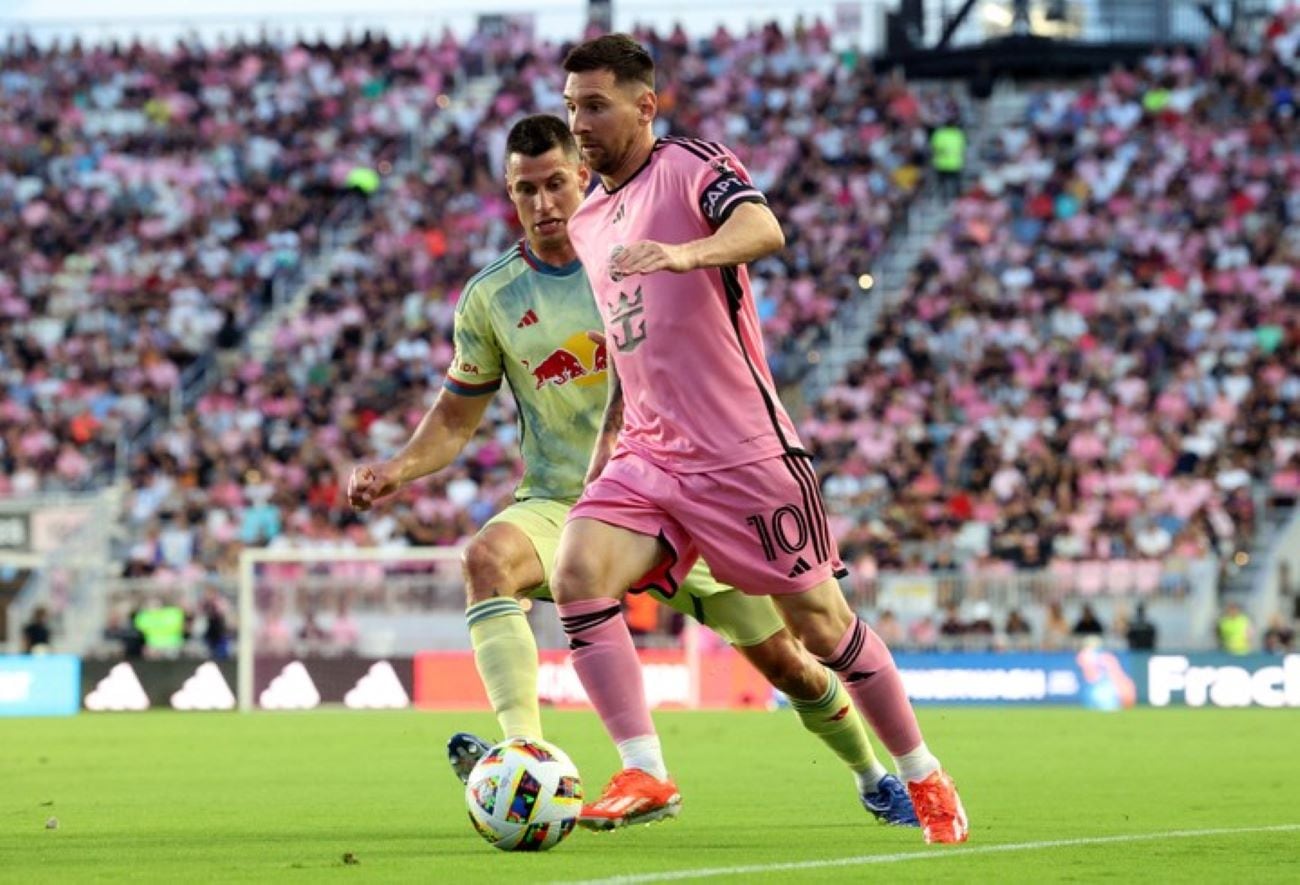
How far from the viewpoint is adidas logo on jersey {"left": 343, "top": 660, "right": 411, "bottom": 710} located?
2619 centimetres

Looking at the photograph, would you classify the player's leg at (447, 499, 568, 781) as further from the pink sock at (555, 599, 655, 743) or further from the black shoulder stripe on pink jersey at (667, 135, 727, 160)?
the black shoulder stripe on pink jersey at (667, 135, 727, 160)

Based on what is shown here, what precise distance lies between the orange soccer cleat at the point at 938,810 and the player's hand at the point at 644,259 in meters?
2.05

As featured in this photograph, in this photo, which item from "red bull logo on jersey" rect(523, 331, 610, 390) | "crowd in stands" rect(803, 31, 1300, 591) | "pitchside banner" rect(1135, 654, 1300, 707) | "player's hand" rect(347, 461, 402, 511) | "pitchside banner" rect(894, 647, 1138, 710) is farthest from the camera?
"crowd in stands" rect(803, 31, 1300, 591)

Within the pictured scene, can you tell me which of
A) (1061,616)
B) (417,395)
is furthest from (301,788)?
(417,395)

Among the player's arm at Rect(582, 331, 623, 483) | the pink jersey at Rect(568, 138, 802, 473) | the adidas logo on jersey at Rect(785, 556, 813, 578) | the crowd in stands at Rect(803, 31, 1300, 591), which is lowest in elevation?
the crowd in stands at Rect(803, 31, 1300, 591)

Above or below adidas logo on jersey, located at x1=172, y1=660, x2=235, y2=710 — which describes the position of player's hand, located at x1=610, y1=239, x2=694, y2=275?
above

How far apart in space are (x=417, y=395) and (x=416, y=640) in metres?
7.87

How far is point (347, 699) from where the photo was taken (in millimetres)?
26359

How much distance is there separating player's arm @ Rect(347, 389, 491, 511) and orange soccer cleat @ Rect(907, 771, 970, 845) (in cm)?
232

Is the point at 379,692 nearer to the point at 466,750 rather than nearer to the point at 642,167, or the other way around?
the point at 466,750

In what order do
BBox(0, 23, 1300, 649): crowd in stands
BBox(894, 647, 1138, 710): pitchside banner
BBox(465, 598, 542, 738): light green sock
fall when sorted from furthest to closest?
BBox(0, 23, 1300, 649): crowd in stands
BBox(894, 647, 1138, 710): pitchside banner
BBox(465, 598, 542, 738): light green sock

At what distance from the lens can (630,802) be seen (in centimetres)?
792

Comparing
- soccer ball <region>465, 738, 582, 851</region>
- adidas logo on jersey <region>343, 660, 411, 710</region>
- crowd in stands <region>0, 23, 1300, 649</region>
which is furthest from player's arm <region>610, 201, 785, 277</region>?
crowd in stands <region>0, 23, 1300, 649</region>

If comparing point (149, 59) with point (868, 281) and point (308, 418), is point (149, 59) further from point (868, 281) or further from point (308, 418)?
point (868, 281)
